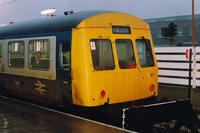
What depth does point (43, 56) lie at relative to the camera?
8.99m

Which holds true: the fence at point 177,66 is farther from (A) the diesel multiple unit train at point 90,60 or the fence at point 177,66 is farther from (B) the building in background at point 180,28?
(B) the building in background at point 180,28

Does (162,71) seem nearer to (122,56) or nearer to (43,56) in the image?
(122,56)

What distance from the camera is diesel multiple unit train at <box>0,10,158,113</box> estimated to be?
763 cm

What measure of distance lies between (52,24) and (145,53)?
2.80 metres

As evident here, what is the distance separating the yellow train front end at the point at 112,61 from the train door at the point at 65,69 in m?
0.19

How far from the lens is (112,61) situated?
26.3ft

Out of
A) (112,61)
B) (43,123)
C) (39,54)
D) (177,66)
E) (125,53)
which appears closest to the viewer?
(43,123)

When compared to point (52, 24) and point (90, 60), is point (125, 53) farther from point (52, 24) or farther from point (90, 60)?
point (52, 24)

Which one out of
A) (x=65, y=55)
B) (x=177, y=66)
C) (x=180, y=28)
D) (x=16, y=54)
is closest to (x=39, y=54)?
(x=65, y=55)

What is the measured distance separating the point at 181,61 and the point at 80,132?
5.02 meters

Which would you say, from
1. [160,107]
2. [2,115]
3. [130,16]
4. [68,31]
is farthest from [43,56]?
[160,107]

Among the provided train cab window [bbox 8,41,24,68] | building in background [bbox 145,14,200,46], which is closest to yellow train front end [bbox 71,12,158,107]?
train cab window [bbox 8,41,24,68]

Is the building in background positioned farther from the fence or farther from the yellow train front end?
the yellow train front end

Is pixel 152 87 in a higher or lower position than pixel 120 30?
lower
